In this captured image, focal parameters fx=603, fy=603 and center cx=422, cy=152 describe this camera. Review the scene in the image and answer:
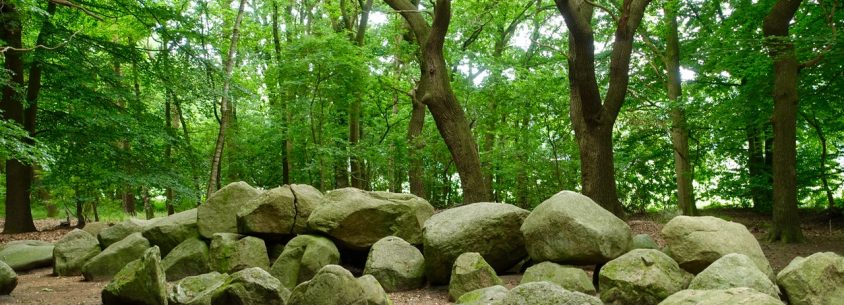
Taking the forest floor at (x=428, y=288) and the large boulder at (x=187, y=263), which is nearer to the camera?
the forest floor at (x=428, y=288)

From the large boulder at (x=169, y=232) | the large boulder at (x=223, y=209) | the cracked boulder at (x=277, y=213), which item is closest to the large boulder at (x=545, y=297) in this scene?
the cracked boulder at (x=277, y=213)

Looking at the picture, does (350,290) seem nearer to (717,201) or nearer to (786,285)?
(786,285)

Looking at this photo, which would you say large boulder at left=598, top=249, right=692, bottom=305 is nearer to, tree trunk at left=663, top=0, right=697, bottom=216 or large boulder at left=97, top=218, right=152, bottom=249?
large boulder at left=97, top=218, right=152, bottom=249

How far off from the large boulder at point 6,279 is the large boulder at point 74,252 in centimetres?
155

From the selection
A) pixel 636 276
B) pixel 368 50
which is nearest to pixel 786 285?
pixel 636 276

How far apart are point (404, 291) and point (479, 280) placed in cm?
111

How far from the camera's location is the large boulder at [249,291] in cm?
551

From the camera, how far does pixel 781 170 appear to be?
8906 millimetres

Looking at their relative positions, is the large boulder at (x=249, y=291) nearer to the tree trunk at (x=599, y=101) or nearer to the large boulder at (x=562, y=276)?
the large boulder at (x=562, y=276)

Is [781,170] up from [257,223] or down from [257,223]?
up

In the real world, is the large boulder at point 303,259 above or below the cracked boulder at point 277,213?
below

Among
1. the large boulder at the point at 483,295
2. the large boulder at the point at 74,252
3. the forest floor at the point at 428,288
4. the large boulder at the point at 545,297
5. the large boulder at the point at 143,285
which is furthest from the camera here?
the large boulder at the point at 74,252

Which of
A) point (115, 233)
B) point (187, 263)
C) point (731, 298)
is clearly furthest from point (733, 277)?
point (115, 233)

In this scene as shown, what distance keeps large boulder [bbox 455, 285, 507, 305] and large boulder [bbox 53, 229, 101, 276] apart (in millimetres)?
5672
